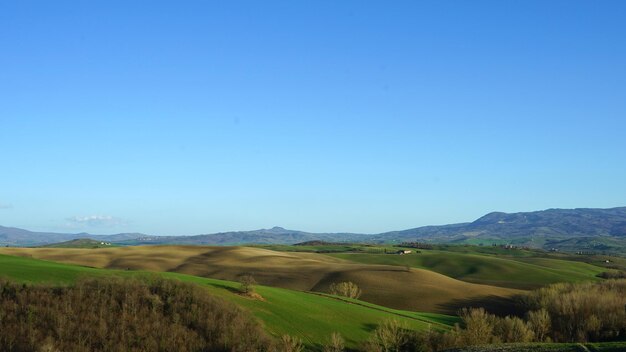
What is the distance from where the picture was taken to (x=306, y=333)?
179 ft

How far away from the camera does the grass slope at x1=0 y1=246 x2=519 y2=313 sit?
94.9m

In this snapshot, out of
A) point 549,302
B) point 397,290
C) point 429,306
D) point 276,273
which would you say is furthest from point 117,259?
point 549,302

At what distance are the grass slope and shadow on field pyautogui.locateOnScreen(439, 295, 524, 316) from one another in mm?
360

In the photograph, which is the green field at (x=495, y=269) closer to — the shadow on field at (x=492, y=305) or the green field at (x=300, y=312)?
the shadow on field at (x=492, y=305)

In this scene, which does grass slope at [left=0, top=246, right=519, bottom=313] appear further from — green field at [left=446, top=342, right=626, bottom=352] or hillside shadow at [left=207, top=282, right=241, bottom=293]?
green field at [left=446, top=342, right=626, bottom=352]

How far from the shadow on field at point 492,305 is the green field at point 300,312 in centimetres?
1282

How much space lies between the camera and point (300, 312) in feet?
202

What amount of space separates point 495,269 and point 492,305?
205 ft

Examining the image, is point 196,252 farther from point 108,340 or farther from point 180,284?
point 108,340

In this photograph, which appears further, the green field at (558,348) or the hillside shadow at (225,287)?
the hillside shadow at (225,287)

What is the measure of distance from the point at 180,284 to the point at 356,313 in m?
23.3

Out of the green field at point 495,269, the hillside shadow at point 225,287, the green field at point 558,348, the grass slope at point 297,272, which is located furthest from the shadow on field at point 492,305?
the green field at point 558,348

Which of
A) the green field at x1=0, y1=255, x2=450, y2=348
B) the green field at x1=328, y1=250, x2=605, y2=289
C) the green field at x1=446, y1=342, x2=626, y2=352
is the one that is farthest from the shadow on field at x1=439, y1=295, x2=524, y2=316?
the green field at x1=446, y1=342, x2=626, y2=352

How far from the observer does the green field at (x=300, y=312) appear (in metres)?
55.5
